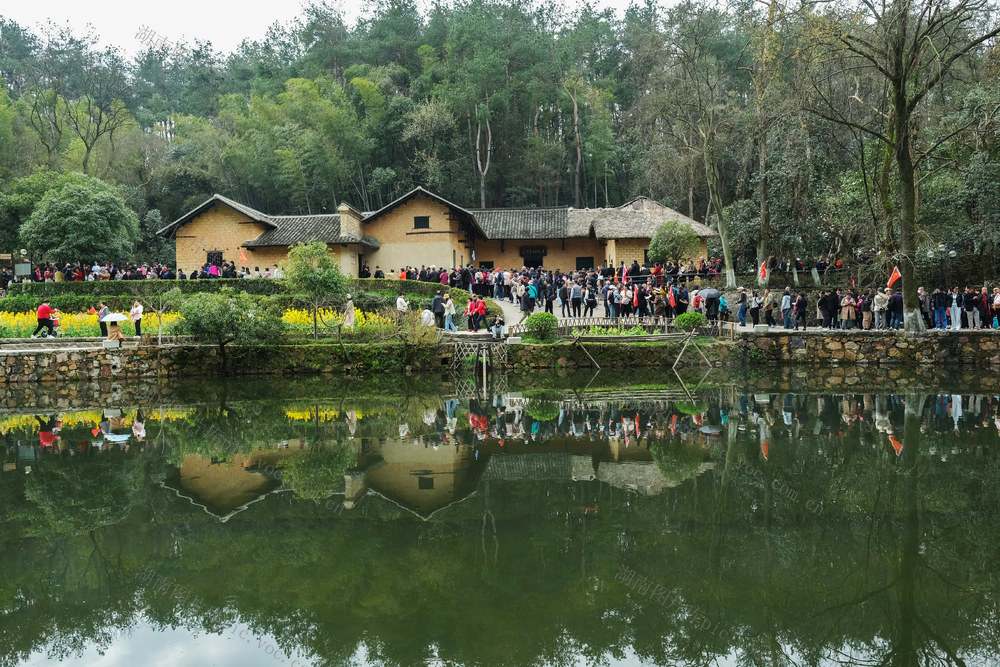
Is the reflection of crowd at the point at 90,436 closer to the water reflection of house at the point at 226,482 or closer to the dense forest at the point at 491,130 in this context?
the water reflection of house at the point at 226,482

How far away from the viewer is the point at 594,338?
20844 mm

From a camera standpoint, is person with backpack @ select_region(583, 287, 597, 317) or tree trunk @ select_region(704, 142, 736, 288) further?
tree trunk @ select_region(704, 142, 736, 288)

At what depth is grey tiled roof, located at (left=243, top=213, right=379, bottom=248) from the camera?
103 ft

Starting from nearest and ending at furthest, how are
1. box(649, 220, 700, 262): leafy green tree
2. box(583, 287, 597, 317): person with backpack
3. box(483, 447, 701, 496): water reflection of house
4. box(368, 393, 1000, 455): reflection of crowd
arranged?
box(483, 447, 701, 496): water reflection of house < box(368, 393, 1000, 455): reflection of crowd < box(583, 287, 597, 317): person with backpack < box(649, 220, 700, 262): leafy green tree

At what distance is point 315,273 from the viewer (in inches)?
825

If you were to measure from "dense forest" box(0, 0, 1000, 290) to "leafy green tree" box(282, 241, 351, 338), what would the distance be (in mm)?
12865

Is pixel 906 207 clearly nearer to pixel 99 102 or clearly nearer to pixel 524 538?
pixel 524 538

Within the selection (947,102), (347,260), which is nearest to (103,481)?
(347,260)

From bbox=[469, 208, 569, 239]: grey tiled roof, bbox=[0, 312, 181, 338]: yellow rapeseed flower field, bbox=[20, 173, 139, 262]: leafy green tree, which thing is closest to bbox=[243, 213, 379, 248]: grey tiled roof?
bbox=[20, 173, 139, 262]: leafy green tree

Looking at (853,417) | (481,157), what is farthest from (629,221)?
(853,417)

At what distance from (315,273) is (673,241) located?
13742mm

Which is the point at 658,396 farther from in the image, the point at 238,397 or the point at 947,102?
the point at 947,102

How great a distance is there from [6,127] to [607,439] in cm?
4278

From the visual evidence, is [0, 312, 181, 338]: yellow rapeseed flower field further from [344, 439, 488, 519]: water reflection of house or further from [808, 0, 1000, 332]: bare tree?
[808, 0, 1000, 332]: bare tree
